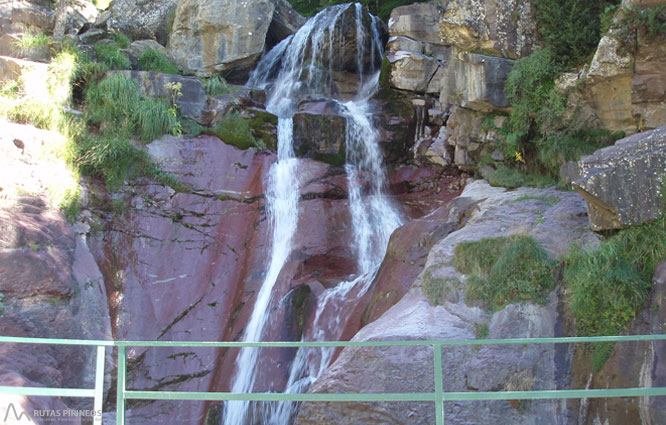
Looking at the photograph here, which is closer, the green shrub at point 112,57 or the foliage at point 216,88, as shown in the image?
the green shrub at point 112,57

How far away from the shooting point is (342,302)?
347 inches

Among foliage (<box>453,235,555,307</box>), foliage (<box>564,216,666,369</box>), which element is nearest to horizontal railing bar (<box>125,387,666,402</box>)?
foliage (<box>564,216,666,369</box>)

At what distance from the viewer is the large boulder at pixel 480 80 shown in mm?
10523

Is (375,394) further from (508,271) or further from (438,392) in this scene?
(508,271)

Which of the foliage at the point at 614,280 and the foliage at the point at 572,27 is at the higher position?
the foliage at the point at 572,27

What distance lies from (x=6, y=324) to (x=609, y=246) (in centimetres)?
762

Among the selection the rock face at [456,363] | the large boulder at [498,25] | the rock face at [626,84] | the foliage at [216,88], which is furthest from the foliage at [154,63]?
the rock face at [456,363]

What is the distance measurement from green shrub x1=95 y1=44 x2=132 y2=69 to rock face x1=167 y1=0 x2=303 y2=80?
7.77 ft

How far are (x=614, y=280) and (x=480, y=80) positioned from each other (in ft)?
18.1

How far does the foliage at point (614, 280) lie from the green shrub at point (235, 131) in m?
8.04

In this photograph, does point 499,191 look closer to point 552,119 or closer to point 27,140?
point 552,119

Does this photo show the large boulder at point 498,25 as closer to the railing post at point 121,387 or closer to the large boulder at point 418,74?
the large boulder at point 418,74

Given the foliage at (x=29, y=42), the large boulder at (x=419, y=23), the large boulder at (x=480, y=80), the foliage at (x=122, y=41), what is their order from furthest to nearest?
1. the foliage at (x=122, y=41)
2. the large boulder at (x=419, y=23)
3. the foliage at (x=29, y=42)
4. the large boulder at (x=480, y=80)

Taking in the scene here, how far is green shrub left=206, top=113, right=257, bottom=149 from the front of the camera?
502 inches
